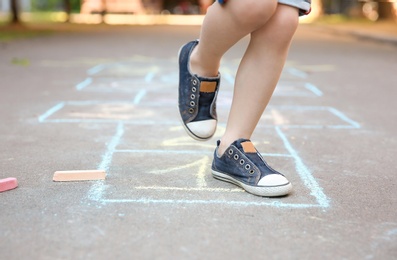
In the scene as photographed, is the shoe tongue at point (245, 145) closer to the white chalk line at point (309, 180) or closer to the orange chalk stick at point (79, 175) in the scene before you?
the white chalk line at point (309, 180)

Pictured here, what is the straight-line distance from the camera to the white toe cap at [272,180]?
2.60m

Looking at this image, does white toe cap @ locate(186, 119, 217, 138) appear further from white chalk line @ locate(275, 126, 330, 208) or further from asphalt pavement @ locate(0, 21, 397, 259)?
white chalk line @ locate(275, 126, 330, 208)

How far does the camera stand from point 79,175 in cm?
281

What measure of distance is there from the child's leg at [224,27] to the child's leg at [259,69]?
77 millimetres

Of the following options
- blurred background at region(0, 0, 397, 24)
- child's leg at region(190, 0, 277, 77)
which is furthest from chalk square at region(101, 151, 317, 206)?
blurred background at region(0, 0, 397, 24)

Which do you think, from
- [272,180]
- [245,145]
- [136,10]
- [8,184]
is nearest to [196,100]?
[245,145]

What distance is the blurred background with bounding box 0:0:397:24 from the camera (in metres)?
23.4

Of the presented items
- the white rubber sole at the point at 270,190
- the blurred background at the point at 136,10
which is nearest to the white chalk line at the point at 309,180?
the white rubber sole at the point at 270,190

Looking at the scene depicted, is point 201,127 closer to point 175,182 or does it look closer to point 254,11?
point 175,182

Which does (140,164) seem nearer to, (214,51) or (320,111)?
(214,51)

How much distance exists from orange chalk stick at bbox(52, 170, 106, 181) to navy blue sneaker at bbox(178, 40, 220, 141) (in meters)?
0.46

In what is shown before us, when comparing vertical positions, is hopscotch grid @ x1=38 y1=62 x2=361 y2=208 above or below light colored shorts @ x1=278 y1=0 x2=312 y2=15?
below

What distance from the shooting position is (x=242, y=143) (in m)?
2.73

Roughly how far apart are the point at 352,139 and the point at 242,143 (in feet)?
4.76
